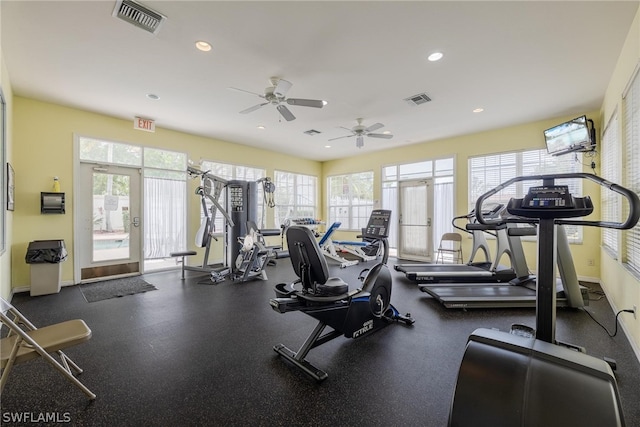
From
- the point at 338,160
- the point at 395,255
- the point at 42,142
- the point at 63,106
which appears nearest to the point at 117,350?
the point at 42,142

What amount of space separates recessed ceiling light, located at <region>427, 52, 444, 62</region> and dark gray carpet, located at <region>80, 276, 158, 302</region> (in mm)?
5054

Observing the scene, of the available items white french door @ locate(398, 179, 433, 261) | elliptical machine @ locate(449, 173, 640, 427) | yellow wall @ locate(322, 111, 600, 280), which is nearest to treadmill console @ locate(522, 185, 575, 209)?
elliptical machine @ locate(449, 173, 640, 427)

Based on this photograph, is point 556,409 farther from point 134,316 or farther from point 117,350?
point 134,316

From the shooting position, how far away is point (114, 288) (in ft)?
14.7

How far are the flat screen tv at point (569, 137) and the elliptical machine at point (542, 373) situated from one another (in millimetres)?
4037

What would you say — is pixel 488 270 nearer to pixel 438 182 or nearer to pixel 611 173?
pixel 611 173

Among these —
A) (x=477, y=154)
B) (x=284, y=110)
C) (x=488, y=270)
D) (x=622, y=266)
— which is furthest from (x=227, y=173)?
(x=622, y=266)

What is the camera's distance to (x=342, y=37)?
2.72m

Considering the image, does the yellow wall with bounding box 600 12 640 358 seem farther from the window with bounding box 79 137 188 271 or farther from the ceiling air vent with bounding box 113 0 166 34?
the window with bounding box 79 137 188 271

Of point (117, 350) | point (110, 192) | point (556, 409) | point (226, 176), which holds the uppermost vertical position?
point (226, 176)

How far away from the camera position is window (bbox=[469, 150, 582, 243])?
495 centimetres

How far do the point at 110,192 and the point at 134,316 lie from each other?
112 inches

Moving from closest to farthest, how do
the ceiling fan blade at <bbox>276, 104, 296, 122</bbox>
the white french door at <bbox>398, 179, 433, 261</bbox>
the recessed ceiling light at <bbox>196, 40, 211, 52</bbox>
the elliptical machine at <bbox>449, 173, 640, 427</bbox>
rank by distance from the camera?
the elliptical machine at <bbox>449, 173, 640, 427</bbox> < the recessed ceiling light at <bbox>196, 40, 211, 52</bbox> < the ceiling fan blade at <bbox>276, 104, 296, 122</bbox> < the white french door at <bbox>398, 179, 433, 261</bbox>

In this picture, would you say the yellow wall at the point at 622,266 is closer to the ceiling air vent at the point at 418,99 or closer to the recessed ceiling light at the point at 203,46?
the ceiling air vent at the point at 418,99
